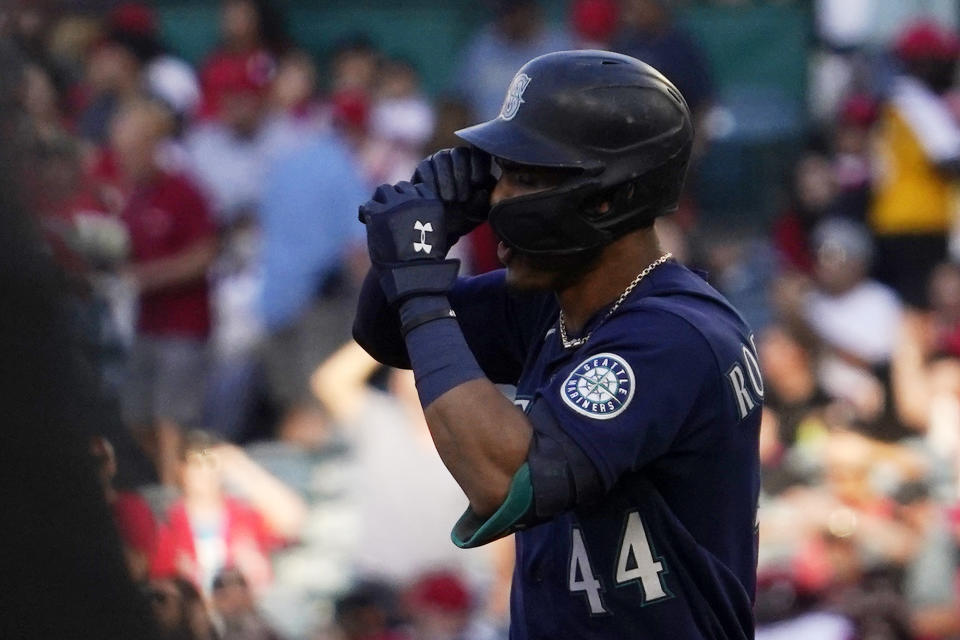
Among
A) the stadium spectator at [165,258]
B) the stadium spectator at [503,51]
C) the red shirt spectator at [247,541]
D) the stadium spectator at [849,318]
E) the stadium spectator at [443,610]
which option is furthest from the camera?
the stadium spectator at [503,51]

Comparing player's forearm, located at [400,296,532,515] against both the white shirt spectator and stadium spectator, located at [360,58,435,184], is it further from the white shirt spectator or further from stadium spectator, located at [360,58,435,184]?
the white shirt spectator

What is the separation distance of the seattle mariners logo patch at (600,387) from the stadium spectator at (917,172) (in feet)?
21.8

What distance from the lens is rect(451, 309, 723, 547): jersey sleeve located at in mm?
2680

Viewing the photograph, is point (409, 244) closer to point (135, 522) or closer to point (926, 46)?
point (135, 522)

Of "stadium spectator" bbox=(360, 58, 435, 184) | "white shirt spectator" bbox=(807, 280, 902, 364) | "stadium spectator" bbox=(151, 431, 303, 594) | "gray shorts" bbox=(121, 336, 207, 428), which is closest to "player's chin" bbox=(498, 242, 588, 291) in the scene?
"stadium spectator" bbox=(151, 431, 303, 594)

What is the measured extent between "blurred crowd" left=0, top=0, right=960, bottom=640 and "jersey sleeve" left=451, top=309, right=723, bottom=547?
3.32 metres

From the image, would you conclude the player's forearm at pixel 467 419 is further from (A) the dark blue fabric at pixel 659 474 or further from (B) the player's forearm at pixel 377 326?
(B) the player's forearm at pixel 377 326

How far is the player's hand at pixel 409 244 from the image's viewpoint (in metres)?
2.86

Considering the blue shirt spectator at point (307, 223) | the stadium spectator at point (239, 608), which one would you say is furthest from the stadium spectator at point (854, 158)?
the stadium spectator at point (239, 608)

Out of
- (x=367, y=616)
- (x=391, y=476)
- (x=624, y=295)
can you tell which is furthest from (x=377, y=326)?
(x=391, y=476)

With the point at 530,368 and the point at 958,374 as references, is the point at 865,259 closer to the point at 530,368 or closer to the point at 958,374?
the point at 958,374

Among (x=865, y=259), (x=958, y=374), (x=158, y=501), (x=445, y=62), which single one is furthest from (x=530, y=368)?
(x=445, y=62)

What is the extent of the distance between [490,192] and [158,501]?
1181 mm

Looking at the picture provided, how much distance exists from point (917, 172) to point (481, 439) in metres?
7.07
